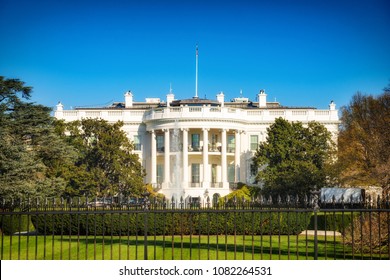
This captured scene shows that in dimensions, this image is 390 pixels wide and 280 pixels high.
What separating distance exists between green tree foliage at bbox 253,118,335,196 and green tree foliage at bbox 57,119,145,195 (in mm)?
8892

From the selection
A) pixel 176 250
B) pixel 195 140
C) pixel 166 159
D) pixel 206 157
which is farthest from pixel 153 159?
pixel 176 250

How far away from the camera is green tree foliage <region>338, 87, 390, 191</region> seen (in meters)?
37.8

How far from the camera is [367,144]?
39562mm

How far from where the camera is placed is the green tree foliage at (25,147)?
3006cm

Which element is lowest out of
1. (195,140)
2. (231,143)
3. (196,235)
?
(196,235)

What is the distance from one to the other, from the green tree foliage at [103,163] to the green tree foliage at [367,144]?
13.9 m

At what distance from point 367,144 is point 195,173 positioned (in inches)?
782

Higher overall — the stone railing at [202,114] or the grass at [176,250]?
the stone railing at [202,114]

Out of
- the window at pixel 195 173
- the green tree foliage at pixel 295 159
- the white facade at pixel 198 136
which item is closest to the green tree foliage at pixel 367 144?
the green tree foliage at pixel 295 159

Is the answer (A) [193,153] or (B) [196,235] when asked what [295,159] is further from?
(B) [196,235]

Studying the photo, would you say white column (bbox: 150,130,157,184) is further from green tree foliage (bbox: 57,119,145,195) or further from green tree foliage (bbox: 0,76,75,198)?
green tree foliage (bbox: 0,76,75,198)

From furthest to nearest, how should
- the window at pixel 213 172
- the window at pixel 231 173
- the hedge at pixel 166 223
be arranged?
the window at pixel 213 172 → the window at pixel 231 173 → the hedge at pixel 166 223

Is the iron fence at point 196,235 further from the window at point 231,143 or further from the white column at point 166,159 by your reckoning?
the window at point 231,143
